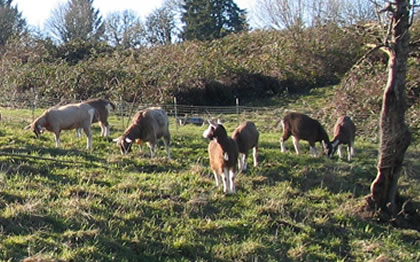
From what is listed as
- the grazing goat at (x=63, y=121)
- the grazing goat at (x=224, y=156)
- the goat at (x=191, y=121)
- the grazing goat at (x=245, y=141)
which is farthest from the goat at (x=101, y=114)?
the grazing goat at (x=224, y=156)

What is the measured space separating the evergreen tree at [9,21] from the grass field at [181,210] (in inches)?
1363

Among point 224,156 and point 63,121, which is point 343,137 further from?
point 63,121

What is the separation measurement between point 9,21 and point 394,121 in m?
44.3

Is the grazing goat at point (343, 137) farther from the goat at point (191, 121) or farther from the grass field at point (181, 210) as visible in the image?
the goat at point (191, 121)

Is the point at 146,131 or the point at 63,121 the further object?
the point at 63,121

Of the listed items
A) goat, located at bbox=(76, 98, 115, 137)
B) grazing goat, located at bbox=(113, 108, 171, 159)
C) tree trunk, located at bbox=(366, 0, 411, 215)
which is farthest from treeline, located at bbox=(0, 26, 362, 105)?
tree trunk, located at bbox=(366, 0, 411, 215)

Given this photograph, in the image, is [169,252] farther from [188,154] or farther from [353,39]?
[353,39]

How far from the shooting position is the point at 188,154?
1432 centimetres

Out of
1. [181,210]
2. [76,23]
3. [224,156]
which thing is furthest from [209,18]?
[181,210]

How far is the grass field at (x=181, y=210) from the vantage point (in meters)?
8.19

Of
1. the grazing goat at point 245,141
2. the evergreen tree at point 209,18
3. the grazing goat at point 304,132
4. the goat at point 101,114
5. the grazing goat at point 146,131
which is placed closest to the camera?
the grazing goat at point 245,141

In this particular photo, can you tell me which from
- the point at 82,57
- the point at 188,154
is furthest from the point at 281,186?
the point at 82,57

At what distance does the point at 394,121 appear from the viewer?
10938 mm

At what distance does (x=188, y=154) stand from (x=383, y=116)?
203 inches
